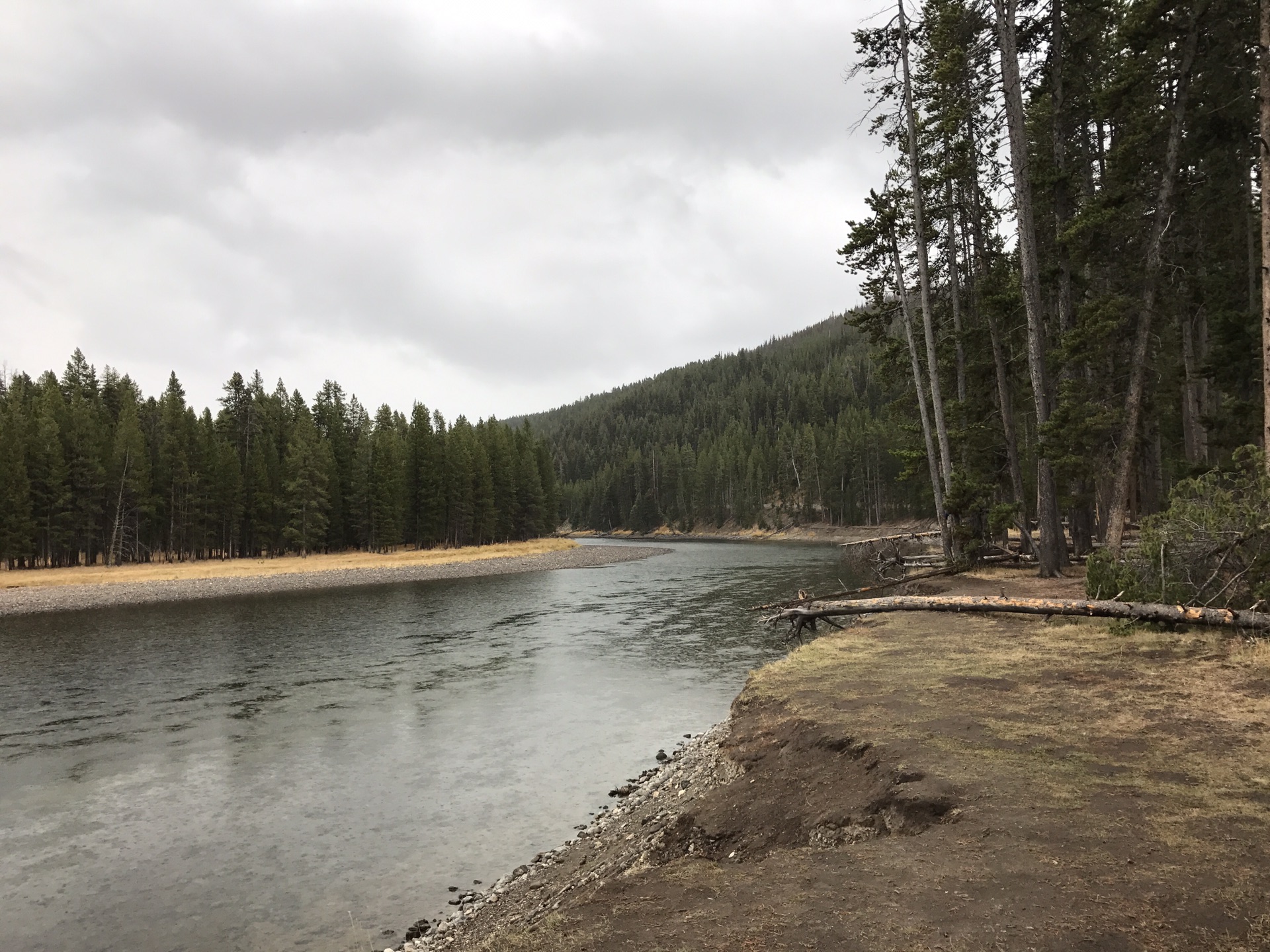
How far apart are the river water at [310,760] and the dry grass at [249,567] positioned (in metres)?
26.4

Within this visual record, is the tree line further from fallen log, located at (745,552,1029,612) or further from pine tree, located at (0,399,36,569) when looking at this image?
pine tree, located at (0,399,36,569)

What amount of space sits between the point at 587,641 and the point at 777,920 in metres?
20.2

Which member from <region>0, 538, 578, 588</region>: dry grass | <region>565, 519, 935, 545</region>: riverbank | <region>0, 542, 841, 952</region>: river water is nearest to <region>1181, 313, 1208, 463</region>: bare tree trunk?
<region>0, 542, 841, 952</region>: river water

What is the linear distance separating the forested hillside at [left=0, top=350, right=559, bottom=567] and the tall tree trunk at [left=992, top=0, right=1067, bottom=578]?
64.3 m

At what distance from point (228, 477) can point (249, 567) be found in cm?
1235

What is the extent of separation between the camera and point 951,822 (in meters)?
6.36

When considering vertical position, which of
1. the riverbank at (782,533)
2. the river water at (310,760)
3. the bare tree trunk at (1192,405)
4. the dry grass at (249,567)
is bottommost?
the river water at (310,760)

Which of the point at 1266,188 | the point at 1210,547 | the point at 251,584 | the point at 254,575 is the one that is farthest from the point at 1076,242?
the point at 254,575

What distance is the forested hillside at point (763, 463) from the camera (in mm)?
104125

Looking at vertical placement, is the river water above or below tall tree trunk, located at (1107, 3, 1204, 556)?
below

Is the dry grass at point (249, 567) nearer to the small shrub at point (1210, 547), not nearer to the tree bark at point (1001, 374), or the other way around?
the tree bark at point (1001, 374)

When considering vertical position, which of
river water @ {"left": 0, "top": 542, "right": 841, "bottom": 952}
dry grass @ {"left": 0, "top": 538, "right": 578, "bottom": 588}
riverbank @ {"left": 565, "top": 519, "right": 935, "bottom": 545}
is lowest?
river water @ {"left": 0, "top": 542, "right": 841, "bottom": 952}

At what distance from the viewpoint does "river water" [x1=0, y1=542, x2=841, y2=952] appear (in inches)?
335

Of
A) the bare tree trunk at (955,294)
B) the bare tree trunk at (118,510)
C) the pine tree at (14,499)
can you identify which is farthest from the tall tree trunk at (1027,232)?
→ the bare tree trunk at (118,510)
